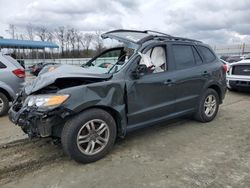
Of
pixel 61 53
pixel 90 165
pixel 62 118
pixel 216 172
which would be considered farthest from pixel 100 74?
pixel 61 53

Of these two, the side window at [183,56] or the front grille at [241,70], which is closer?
the side window at [183,56]

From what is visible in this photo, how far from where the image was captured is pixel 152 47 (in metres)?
4.25

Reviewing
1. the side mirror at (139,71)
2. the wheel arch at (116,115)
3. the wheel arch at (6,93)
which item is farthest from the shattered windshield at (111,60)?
the wheel arch at (6,93)

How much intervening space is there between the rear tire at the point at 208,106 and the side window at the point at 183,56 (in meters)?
0.81

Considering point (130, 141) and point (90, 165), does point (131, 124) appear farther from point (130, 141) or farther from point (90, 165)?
point (90, 165)

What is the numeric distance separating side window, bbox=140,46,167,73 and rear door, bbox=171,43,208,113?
0.21m

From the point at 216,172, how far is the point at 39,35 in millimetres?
59277

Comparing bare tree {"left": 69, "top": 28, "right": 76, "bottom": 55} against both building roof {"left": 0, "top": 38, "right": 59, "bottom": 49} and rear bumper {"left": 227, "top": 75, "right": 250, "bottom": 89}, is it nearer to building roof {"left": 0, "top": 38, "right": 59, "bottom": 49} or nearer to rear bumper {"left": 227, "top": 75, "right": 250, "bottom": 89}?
building roof {"left": 0, "top": 38, "right": 59, "bottom": 49}

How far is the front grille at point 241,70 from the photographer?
8.27 metres

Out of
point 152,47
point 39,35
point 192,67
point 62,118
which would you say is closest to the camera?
point 62,118

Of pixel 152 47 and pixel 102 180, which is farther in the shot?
pixel 152 47

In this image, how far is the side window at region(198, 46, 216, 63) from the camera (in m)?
5.27

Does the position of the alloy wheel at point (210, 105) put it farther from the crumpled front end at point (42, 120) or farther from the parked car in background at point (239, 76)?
the parked car in background at point (239, 76)

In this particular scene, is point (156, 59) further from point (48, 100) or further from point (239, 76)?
point (239, 76)
